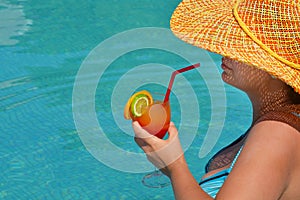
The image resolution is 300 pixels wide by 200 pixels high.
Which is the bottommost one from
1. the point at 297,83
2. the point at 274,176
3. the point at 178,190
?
the point at 178,190

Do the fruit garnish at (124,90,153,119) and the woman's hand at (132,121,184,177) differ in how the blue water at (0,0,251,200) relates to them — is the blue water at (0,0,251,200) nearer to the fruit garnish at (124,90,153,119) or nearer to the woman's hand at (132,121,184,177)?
the fruit garnish at (124,90,153,119)

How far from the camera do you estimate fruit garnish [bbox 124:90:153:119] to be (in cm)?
218

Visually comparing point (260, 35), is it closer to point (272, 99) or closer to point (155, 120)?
point (272, 99)

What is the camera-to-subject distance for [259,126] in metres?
1.83

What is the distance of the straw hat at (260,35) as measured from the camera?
1.94 m

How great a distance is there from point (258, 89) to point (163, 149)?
370mm

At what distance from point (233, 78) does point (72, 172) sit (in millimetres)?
2431

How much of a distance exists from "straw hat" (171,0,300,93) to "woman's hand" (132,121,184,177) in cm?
32

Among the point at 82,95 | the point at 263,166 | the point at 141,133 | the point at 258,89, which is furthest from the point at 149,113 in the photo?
the point at 82,95

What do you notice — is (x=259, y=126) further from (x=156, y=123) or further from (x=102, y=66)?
(x=102, y=66)

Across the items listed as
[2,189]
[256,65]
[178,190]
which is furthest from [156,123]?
[2,189]

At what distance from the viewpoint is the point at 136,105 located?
2191mm

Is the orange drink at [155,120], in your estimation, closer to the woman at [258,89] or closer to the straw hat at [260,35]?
the woman at [258,89]

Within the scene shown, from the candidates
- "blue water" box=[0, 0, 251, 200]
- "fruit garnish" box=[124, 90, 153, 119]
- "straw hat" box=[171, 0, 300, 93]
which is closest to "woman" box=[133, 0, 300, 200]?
"straw hat" box=[171, 0, 300, 93]
